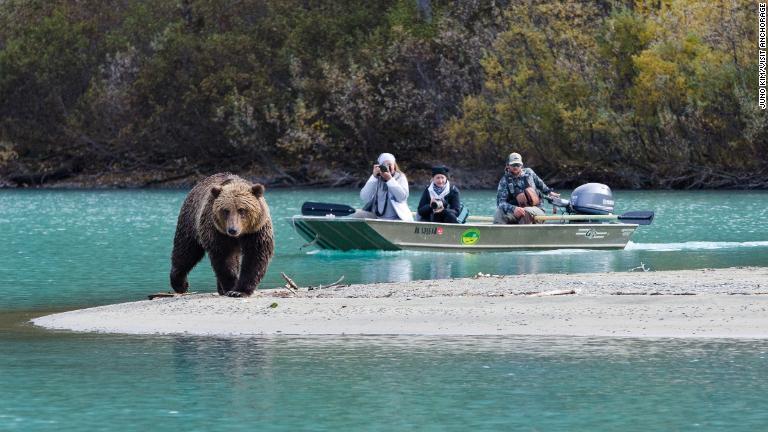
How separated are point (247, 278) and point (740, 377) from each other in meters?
6.14

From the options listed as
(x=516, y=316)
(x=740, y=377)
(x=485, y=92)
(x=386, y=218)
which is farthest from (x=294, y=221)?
(x=485, y=92)

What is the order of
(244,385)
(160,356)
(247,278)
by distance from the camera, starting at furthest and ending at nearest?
(247,278), (160,356), (244,385)

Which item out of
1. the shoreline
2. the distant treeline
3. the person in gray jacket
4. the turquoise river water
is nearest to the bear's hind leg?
the shoreline

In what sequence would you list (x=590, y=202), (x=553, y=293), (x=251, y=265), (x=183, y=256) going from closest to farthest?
(x=251, y=265)
(x=553, y=293)
(x=183, y=256)
(x=590, y=202)

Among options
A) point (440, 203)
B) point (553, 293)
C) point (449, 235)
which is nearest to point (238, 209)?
point (553, 293)

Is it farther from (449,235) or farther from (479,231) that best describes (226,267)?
(479,231)

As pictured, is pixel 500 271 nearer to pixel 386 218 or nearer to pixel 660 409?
pixel 386 218

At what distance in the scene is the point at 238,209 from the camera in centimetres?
1539

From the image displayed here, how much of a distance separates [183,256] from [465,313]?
3.67 m

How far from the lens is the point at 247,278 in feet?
52.3

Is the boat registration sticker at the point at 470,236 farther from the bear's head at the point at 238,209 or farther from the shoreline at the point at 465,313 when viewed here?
the bear's head at the point at 238,209

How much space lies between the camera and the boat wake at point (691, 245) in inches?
1067

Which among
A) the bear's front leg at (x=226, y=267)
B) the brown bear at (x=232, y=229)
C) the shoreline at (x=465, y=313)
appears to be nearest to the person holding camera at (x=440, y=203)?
the shoreline at (x=465, y=313)

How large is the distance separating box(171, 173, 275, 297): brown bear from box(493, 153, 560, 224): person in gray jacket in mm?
8416
